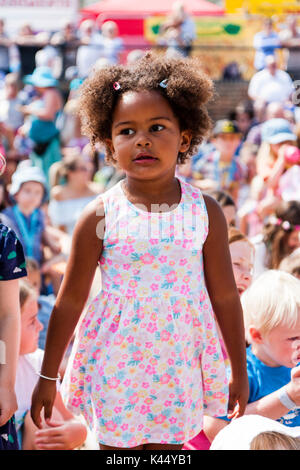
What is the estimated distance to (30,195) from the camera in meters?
5.25

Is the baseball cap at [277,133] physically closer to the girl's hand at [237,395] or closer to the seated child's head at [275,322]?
the seated child's head at [275,322]

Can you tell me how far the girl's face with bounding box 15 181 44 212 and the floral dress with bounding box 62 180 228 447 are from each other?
3.14 metres

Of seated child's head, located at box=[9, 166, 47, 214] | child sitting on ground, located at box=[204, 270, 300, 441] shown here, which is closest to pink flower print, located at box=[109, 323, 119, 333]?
child sitting on ground, located at box=[204, 270, 300, 441]

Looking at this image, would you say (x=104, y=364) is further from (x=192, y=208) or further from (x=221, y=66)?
(x=221, y=66)

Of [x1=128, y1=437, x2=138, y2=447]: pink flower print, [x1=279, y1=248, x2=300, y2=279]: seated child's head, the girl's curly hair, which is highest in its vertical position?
the girl's curly hair

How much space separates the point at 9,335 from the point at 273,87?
960cm

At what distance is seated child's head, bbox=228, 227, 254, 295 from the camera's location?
118 inches

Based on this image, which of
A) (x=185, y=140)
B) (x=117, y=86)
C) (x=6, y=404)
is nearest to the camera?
(x=6, y=404)

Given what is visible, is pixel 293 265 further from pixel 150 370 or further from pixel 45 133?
pixel 45 133

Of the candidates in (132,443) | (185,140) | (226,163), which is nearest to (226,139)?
(226,163)

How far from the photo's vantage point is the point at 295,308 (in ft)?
7.82

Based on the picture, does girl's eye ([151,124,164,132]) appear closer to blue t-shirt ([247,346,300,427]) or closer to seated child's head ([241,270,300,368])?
seated child's head ([241,270,300,368])

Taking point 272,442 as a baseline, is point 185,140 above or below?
above

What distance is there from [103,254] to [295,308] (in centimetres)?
75
